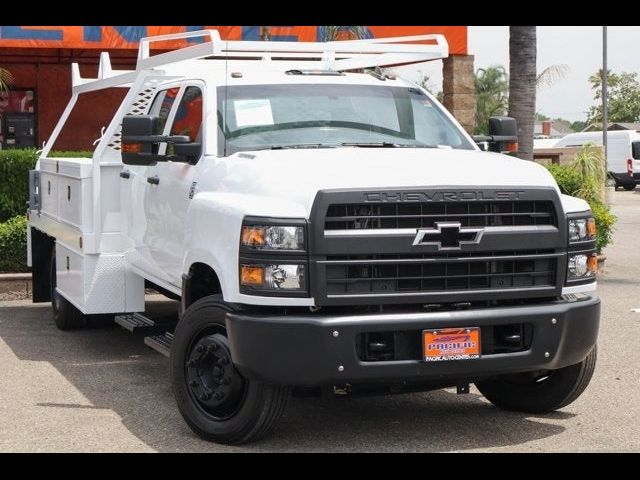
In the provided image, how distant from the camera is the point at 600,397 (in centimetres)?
775

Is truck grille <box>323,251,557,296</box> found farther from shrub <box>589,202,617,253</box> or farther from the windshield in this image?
shrub <box>589,202,617,253</box>

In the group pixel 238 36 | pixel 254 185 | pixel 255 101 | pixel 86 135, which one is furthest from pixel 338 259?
pixel 86 135

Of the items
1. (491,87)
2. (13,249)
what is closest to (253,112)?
(13,249)

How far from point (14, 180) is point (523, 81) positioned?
6841mm

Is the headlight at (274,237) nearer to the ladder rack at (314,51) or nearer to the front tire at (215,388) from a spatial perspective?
the front tire at (215,388)

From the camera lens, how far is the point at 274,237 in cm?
597

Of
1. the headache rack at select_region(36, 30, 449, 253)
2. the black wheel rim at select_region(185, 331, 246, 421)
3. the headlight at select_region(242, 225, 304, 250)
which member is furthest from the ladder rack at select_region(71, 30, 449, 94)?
the black wheel rim at select_region(185, 331, 246, 421)

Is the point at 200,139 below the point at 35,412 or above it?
above

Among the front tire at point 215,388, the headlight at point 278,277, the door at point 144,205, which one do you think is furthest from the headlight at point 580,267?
the door at point 144,205

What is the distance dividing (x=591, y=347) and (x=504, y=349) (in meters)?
0.63

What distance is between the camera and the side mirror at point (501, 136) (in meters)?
8.05

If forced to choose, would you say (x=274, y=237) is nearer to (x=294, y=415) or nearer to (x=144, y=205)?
(x=294, y=415)

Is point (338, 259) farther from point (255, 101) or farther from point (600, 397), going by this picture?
point (600, 397)

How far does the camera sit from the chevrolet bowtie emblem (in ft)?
19.9
